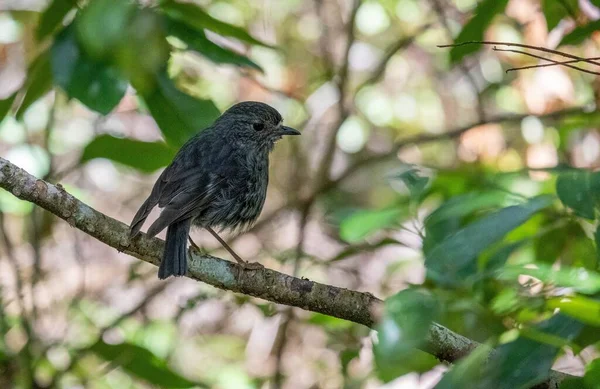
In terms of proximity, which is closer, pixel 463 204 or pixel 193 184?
pixel 463 204

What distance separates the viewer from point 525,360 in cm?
238

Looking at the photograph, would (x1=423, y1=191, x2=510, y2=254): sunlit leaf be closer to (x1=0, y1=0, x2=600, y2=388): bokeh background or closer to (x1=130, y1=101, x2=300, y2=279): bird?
(x1=130, y1=101, x2=300, y2=279): bird

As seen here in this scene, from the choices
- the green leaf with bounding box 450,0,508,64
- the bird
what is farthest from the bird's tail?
the green leaf with bounding box 450,0,508,64

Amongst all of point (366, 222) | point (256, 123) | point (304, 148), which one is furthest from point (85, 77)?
point (304, 148)

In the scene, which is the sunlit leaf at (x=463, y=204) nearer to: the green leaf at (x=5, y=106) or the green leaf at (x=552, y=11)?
the green leaf at (x=552, y=11)

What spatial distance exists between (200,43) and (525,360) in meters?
2.22

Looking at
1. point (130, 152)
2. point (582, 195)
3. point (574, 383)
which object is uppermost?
point (582, 195)

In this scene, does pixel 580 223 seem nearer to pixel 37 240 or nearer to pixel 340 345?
pixel 340 345

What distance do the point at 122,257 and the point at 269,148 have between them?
3556 millimetres

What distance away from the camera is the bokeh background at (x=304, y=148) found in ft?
21.1

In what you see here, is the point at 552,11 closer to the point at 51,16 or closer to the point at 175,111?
the point at 175,111

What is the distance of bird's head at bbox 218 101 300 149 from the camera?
5297 mm

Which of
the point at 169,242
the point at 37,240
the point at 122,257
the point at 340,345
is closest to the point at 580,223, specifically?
the point at 169,242

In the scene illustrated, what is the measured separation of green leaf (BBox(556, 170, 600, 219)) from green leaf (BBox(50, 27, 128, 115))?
1.83m
